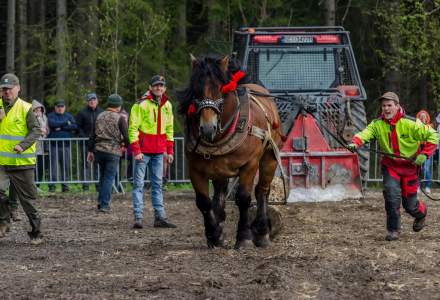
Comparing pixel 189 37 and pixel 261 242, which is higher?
pixel 189 37

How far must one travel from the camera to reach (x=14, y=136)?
11.2 metres

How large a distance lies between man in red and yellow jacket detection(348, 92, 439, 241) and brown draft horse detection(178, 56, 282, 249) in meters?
1.23

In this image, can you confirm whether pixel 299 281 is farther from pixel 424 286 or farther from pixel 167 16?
pixel 167 16

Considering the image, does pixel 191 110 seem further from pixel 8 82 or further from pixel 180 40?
pixel 180 40

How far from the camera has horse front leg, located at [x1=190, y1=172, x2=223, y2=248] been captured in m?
10.2

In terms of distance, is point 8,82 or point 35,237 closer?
point 8,82

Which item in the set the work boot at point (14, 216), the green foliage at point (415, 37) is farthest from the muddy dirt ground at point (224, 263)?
the green foliage at point (415, 37)

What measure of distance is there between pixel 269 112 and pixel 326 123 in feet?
15.0

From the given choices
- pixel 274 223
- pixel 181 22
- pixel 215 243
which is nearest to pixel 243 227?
pixel 215 243

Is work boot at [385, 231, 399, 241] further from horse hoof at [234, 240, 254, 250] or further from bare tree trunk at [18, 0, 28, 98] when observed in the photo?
bare tree trunk at [18, 0, 28, 98]

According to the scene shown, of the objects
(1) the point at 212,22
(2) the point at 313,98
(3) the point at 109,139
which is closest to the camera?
(3) the point at 109,139

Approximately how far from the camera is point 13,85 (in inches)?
441

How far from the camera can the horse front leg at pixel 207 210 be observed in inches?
404

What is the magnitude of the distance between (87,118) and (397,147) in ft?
31.1
